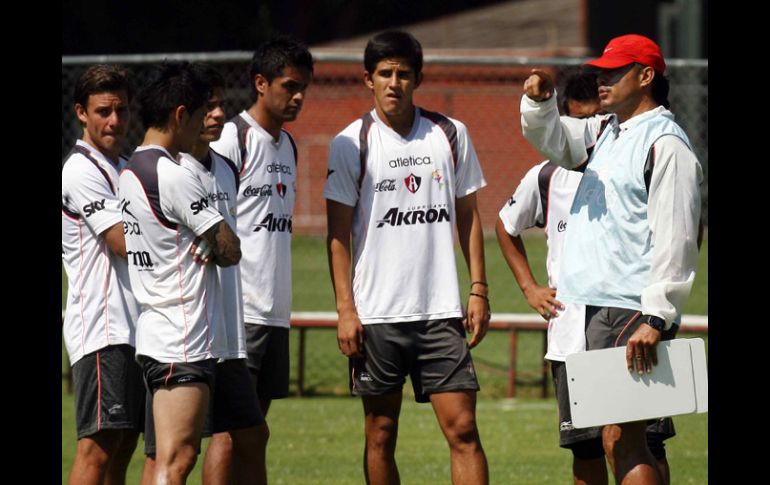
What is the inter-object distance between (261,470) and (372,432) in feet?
1.94

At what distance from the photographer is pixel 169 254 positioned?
225 inches

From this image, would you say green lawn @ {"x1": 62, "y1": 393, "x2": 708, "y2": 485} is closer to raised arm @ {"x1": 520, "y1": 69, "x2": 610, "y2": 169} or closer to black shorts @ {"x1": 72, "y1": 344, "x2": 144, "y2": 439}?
black shorts @ {"x1": 72, "y1": 344, "x2": 144, "y2": 439}

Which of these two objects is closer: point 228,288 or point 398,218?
point 228,288

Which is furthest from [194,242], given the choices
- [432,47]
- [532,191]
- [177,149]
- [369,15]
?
[369,15]

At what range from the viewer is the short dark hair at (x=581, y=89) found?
6.91m

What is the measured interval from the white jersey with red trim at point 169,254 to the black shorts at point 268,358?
3.40 ft

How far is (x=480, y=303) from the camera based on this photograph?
6.71m

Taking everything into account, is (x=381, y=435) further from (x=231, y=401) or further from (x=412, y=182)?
(x=412, y=182)

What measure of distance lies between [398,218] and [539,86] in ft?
4.29

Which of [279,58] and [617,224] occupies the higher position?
[279,58]

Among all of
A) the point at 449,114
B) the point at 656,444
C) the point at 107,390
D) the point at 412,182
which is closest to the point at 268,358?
the point at 107,390

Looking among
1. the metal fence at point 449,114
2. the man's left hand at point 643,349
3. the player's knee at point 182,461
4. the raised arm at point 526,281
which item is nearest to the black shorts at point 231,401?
the player's knee at point 182,461
